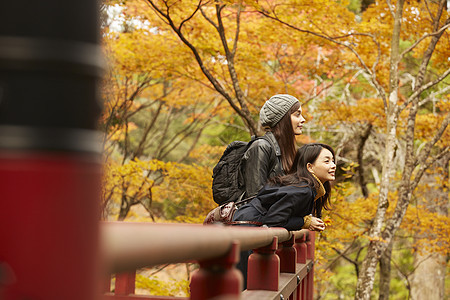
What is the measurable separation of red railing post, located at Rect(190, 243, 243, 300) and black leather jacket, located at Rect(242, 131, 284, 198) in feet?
7.76

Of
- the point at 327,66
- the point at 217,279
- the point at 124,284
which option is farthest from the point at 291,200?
the point at 327,66

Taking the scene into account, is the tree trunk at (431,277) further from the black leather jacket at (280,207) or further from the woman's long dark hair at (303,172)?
the black leather jacket at (280,207)

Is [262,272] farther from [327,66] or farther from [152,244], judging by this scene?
[327,66]

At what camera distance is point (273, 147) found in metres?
3.88

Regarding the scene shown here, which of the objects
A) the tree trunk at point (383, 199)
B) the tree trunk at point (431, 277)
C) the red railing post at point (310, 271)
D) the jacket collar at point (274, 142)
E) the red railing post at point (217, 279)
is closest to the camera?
the red railing post at point (217, 279)

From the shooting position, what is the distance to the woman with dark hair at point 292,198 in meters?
3.25

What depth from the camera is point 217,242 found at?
1123mm

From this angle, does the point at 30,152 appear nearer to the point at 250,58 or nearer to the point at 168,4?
the point at 168,4

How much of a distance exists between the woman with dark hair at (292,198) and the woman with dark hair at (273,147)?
83 millimetres

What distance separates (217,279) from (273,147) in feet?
8.65

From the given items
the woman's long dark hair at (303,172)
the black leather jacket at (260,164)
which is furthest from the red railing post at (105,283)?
the woman's long dark hair at (303,172)

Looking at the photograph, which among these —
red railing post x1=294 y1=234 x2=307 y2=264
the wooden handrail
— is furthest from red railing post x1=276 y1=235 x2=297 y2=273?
the wooden handrail

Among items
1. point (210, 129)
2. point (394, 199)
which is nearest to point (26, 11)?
point (394, 199)

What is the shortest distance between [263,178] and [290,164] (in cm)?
38
